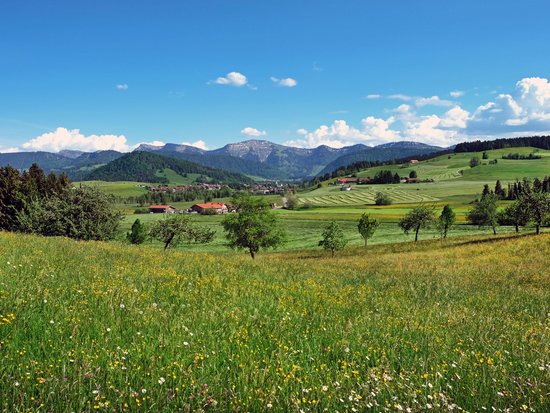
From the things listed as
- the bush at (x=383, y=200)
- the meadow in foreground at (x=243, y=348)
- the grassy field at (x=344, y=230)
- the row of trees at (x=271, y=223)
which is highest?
the meadow in foreground at (x=243, y=348)

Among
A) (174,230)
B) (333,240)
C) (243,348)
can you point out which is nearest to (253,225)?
(174,230)

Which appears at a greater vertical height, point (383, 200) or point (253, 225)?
point (253, 225)

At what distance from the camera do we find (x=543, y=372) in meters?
5.47

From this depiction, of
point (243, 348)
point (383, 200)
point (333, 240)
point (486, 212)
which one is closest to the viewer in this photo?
point (243, 348)

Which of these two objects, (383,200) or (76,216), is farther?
(383,200)

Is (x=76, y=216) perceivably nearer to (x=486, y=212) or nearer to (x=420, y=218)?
(x=420, y=218)

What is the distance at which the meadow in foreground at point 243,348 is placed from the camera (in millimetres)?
4059

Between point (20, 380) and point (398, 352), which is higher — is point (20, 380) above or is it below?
above

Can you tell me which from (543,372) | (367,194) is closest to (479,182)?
(367,194)

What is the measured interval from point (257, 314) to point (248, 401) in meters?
3.52

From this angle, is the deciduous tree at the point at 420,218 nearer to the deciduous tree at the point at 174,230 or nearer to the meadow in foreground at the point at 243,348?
the deciduous tree at the point at 174,230

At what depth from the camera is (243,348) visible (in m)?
5.63

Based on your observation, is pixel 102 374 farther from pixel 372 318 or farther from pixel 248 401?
pixel 372 318

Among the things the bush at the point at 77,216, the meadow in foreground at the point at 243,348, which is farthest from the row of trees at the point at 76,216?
the meadow in foreground at the point at 243,348
